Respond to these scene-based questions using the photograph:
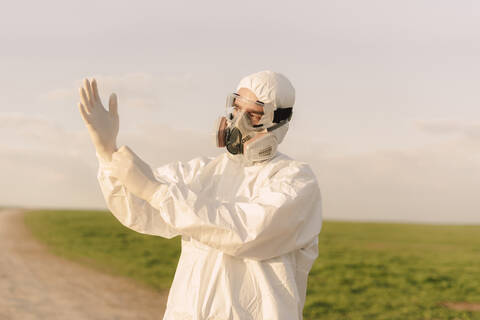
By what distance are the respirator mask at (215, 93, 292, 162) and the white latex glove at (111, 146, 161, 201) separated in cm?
59

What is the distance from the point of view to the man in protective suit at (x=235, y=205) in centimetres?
298

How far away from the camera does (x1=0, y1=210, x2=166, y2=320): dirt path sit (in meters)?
9.51

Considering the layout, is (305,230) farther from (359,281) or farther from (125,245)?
(125,245)

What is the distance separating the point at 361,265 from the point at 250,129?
11.2 m

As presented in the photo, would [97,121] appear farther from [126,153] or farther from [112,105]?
[126,153]

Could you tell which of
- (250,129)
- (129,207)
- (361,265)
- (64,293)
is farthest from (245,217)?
(361,265)

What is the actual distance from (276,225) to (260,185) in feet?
1.31

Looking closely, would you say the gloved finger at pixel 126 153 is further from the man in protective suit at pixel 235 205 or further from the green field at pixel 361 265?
the green field at pixel 361 265

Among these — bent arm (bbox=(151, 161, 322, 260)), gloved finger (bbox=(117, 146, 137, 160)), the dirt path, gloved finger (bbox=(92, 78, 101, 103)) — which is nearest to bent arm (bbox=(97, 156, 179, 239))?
gloved finger (bbox=(117, 146, 137, 160))

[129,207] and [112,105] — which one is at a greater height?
[112,105]

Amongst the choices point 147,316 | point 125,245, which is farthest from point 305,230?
point 125,245

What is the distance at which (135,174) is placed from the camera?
10.1ft

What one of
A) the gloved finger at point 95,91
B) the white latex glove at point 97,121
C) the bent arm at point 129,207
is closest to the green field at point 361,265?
the bent arm at point 129,207

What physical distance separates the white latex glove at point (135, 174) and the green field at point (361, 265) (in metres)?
7.08
